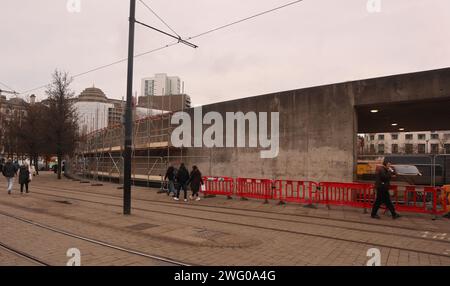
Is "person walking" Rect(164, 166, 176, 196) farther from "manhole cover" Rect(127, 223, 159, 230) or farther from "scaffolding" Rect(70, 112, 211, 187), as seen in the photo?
"manhole cover" Rect(127, 223, 159, 230)

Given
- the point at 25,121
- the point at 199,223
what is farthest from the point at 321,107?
the point at 25,121

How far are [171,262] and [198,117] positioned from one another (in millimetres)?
15424

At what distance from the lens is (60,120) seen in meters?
29.7

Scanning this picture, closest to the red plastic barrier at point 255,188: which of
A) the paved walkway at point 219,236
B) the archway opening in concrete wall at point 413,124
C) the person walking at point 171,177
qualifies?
the paved walkway at point 219,236

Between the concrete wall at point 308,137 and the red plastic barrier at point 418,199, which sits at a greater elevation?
the concrete wall at point 308,137

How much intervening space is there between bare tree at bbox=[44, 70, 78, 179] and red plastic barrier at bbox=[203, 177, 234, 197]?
18.5 meters

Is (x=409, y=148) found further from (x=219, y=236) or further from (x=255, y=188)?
(x=219, y=236)

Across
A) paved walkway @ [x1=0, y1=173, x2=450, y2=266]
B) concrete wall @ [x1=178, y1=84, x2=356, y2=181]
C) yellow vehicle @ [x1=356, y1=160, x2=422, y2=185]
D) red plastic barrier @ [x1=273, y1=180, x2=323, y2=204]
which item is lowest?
paved walkway @ [x1=0, y1=173, x2=450, y2=266]

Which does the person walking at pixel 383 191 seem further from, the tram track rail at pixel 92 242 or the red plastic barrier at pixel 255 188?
the tram track rail at pixel 92 242

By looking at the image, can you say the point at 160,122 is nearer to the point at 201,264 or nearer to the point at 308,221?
the point at 308,221

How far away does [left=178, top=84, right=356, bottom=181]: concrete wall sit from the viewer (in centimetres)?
1428

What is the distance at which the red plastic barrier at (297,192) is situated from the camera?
13477 millimetres

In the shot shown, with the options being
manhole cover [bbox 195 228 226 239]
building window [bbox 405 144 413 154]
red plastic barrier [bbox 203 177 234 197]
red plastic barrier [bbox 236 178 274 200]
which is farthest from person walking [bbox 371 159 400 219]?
building window [bbox 405 144 413 154]

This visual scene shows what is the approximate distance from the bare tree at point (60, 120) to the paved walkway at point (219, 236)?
18.7 meters
